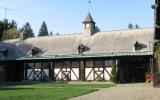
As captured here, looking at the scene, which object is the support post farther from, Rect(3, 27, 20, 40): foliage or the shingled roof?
Rect(3, 27, 20, 40): foliage

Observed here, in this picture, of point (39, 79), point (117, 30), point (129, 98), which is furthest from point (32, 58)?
point (129, 98)

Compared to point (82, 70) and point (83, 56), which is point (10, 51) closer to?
point (82, 70)

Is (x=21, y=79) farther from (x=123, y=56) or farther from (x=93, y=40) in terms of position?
(x=123, y=56)

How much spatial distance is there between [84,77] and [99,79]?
6.35 ft

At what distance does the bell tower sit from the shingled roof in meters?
0.60

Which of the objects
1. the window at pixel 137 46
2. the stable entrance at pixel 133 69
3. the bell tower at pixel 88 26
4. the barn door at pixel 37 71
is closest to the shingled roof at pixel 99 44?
the window at pixel 137 46

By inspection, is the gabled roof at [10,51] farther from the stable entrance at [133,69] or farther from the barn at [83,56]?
the stable entrance at [133,69]

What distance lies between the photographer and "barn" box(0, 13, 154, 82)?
38219mm

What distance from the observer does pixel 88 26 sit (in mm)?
44812

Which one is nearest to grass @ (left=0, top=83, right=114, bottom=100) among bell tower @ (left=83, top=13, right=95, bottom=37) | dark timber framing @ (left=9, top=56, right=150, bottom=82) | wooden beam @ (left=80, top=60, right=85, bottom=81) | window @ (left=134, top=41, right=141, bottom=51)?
dark timber framing @ (left=9, top=56, right=150, bottom=82)

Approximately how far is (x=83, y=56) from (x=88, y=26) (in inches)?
256

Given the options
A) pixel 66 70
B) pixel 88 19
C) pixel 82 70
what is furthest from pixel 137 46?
pixel 88 19

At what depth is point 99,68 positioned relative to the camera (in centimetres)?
3897

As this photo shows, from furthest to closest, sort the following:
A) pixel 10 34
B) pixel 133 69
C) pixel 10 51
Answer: pixel 10 34
pixel 10 51
pixel 133 69
